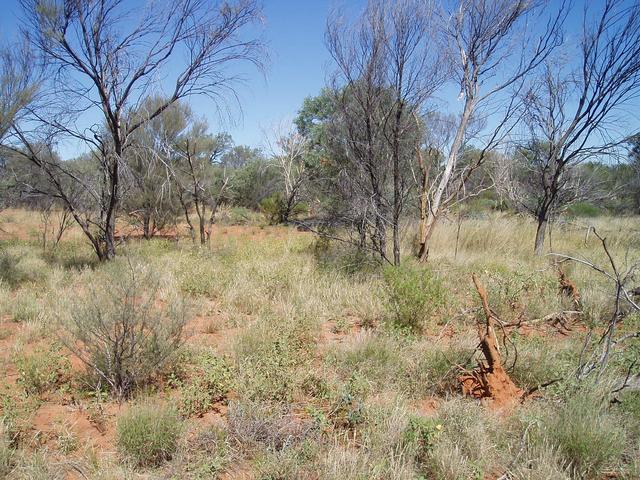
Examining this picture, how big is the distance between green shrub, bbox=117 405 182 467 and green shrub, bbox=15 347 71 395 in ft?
4.08

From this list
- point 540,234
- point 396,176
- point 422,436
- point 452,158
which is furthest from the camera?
point 540,234

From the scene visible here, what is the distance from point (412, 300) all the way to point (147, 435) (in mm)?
3246

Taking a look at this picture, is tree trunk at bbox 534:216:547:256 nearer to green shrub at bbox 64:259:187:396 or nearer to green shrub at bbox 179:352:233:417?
green shrub at bbox 179:352:233:417

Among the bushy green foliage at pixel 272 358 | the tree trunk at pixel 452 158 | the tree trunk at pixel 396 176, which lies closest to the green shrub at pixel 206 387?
the bushy green foliage at pixel 272 358

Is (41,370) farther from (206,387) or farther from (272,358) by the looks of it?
(272,358)

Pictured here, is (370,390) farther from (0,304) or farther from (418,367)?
(0,304)

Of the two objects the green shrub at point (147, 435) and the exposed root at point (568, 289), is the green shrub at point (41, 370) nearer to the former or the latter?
the green shrub at point (147, 435)

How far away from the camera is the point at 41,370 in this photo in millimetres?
3871

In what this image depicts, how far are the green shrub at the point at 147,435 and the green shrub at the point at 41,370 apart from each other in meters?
1.24

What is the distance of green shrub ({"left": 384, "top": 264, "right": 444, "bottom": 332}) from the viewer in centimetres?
514

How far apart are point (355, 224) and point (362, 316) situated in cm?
271

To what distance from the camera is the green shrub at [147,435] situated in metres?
2.79

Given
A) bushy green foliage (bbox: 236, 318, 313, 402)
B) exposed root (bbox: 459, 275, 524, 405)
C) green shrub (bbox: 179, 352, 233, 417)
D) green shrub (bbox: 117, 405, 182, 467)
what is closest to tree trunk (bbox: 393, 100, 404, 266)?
bushy green foliage (bbox: 236, 318, 313, 402)

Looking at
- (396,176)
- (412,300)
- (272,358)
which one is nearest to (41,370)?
(272,358)
